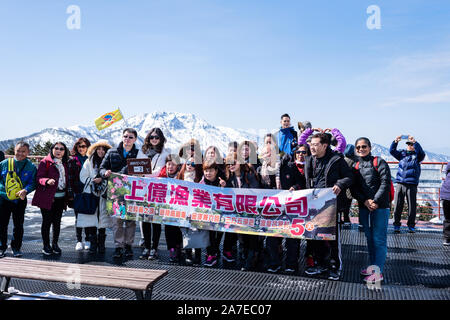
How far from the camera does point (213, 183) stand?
4.90 metres

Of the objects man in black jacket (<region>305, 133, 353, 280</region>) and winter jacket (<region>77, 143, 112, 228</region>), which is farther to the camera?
winter jacket (<region>77, 143, 112, 228</region>)

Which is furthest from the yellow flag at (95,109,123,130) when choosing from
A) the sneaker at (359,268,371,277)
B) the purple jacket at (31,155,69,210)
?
the sneaker at (359,268,371,277)

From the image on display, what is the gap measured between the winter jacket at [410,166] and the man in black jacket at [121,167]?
17.1 feet

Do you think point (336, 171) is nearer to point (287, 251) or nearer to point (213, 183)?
point (287, 251)

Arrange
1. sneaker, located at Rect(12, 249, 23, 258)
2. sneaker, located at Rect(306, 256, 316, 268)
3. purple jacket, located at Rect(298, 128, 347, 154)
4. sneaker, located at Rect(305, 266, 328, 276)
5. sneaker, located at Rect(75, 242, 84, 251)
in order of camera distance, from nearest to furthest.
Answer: sneaker, located at Rect(305, 266, 328, 276) < sneaker, located at Rect(306, 256, 316, 268) < sneaker, located at Rect(12, 249, 23, 258) < sneaker, located at Rect(75, 242, 84, 251) < purple jacket, located at Rect(298, 128, 347, 154)

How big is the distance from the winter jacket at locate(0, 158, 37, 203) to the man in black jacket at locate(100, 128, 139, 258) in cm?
114

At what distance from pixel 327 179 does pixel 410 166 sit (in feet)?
11.6

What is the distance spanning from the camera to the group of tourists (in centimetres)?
422

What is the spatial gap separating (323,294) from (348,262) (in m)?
1.44

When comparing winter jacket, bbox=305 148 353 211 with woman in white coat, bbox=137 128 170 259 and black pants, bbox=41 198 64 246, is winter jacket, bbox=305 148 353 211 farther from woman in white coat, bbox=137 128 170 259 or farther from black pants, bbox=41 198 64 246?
black pants, bbox=41 198 64 246

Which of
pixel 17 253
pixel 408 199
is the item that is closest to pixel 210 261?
pixel 17 253
